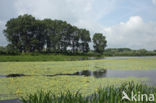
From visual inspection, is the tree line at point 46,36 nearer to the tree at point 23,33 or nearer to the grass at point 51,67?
the tree at point 23,33

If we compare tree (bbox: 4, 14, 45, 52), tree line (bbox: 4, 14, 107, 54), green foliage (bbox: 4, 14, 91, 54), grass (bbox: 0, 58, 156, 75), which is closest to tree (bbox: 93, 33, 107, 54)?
tree line (bbox: 4, 14, 107, 54)

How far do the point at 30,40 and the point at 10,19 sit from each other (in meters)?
8.25

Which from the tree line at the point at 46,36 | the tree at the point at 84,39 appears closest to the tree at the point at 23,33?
the tree line at the point at 46,36

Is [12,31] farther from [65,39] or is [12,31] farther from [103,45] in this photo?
[103,45]

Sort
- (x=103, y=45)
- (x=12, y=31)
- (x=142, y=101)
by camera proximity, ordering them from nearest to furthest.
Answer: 1. (x=142, y=101)
2. (x=12, y=31)
3. (x=103, y=45)

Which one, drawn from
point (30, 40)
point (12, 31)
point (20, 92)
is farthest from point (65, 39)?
point (20, 92)

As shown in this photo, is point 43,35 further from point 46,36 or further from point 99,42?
point 99,42

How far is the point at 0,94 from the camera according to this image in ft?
18.2

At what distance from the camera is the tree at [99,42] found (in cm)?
6024

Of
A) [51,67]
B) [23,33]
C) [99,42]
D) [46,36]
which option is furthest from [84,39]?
[51,67]

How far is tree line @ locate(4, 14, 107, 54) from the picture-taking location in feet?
127

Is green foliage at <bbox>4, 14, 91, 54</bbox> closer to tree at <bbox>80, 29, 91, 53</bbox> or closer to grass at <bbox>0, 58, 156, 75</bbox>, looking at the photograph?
tree at <bbox>80, 29, 91, 53</bbox>

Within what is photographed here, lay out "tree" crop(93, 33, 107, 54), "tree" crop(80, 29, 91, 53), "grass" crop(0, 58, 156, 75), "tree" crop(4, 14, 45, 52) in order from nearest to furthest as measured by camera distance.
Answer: "grass" crop(0, 58, 156, 75)
"tree" crop(4, 14, 45, 52)
"tree" crop(80, 29, 91, 53)
"tree" crop(93, 33, 107, 54)

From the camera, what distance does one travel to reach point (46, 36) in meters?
45.9
